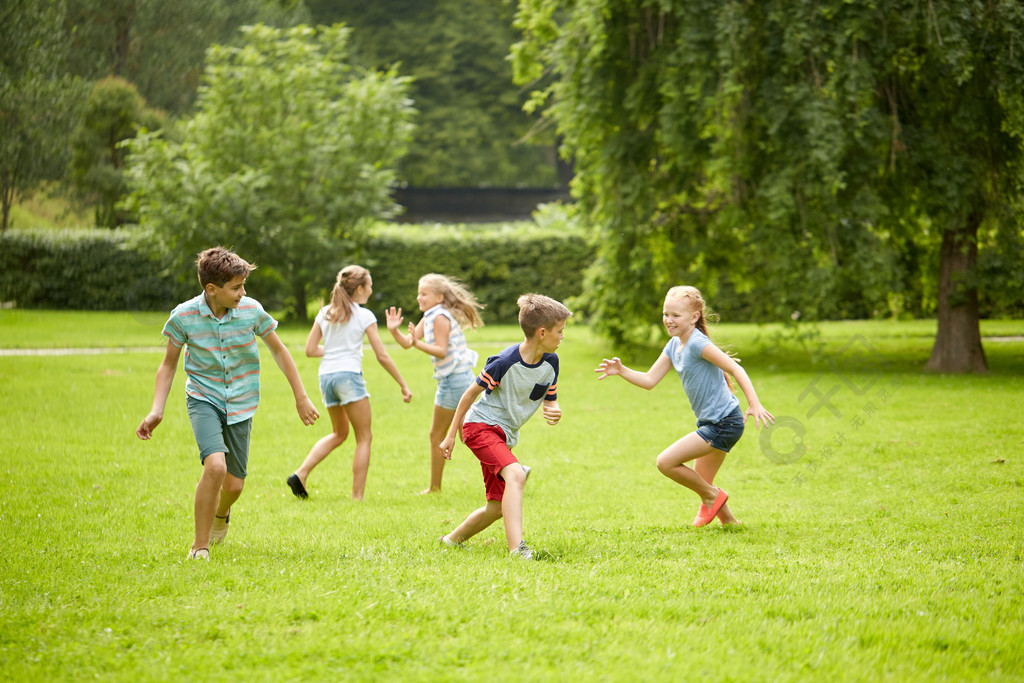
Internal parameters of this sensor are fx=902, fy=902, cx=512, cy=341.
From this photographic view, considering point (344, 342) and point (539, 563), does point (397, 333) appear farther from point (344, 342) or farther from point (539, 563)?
point (539, 563)

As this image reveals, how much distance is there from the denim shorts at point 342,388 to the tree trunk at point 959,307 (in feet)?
38.3

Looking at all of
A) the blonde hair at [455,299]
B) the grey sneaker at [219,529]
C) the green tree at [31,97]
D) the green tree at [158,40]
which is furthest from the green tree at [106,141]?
the grey sneaker at [219,529]

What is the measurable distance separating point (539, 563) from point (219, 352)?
235 centimetres

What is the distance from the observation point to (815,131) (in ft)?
46.3

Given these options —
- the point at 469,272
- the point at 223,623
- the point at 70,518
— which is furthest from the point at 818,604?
the point at 469,272

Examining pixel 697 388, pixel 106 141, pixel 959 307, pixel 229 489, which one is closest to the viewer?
pixel 229 489

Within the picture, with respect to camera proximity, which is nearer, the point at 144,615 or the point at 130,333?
the point at 144,615

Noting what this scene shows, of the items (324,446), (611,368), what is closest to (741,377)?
(611,368)

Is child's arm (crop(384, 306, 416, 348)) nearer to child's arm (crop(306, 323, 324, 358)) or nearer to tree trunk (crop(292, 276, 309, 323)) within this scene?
child's arm (crop(306, 323, 324, 358))

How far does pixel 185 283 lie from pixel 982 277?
2017cm

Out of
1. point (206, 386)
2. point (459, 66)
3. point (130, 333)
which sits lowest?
point (130, 333)

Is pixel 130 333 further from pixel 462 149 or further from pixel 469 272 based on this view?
pixel 462 149

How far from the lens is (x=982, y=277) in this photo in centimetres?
1477

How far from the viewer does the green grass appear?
3.88 m
